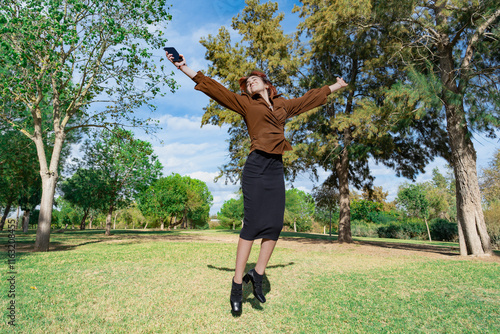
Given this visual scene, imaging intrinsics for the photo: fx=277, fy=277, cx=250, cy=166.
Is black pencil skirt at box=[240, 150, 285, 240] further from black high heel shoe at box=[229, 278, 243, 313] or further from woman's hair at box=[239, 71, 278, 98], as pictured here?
woman's hair at box=[239, 71, 278, 98]

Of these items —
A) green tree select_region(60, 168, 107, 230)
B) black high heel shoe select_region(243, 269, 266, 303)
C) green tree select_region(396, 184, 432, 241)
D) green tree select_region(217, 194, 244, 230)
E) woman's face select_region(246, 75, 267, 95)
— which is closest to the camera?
black high heel shoe select_region(243, 269, 266, 303)

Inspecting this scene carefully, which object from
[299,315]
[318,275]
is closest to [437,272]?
[318,275]

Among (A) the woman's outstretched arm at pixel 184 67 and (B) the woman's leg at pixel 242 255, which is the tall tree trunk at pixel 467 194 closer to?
(B) the woman's leg at pixel 242 255

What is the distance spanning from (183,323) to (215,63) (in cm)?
1501

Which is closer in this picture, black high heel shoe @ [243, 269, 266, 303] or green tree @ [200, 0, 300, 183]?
black high heel shoe @ [243, 269, 266, 303]

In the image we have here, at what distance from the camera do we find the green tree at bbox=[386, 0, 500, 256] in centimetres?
904

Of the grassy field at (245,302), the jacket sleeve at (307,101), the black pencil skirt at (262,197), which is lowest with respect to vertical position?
the grassy field at (245,302)

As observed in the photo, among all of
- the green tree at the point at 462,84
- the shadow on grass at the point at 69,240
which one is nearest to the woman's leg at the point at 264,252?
the shadow on grass at the point at 69,240

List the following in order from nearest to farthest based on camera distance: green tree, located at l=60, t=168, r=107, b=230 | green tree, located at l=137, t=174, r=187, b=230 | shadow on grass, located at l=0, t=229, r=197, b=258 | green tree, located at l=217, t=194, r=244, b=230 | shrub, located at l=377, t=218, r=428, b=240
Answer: shadow on grass, located at l=0, t=229, r=197, b=258 < green tree, located at l=60, t=168, r=107, b=230 < shrub, located at l=377, t=218, r=428, b=240 < green tree, located at l=137, t=174, r=187, b=230 < green tree, located at l=217, t=194, r=244, b=230

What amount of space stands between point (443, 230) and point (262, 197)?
1176 inches

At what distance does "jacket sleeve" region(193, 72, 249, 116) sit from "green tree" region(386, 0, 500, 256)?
8.58 metres

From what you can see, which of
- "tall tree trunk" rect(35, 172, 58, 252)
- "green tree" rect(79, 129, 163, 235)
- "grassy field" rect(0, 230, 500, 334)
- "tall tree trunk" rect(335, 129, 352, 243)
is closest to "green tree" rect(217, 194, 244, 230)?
"green tree" rect(79, 129, 163, 235)

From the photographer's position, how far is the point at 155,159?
899 inches

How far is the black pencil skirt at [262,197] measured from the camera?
2.75 m
